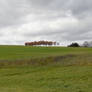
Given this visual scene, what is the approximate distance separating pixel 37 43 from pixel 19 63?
9380 cm

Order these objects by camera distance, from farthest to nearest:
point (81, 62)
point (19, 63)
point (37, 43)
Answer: point (37, 43), point (19, 63), point (81, 62)

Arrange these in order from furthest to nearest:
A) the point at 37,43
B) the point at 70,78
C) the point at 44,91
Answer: the point at 37,43 → the point at 70,78 → the point at 44,91

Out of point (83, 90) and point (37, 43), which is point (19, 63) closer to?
point (83, 90)

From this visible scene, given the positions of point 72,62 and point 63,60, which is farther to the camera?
point 63,60

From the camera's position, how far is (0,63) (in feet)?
104

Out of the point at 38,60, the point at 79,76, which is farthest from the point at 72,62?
the point at 79,76

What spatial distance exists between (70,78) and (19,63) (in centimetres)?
1686

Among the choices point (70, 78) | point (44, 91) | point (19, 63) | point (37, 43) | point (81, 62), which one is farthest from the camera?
point (37, 43)

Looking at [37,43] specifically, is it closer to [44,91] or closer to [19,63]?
[19,63]

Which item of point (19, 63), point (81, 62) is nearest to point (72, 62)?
point (81, 62)

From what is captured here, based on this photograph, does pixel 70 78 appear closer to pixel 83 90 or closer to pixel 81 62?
pixel 83 90

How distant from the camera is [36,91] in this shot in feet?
37.6

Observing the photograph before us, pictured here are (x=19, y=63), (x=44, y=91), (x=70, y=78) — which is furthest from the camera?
(x=19, y=63)

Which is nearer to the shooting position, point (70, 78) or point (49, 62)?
point (70, 78)
